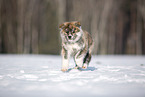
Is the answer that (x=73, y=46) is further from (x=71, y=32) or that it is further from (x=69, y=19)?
(x=69, y=19)

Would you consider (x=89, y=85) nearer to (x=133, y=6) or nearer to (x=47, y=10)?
(x=47, y=10)

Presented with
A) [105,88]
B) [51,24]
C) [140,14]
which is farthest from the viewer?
[51,24]

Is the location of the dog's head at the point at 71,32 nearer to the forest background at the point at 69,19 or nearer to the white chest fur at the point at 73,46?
the white chest fur at the point at 73,46

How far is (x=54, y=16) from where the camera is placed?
16594mm

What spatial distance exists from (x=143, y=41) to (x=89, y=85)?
50.1 feet

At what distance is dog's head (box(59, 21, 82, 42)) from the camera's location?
3564 mm

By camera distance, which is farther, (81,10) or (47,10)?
(47,10)

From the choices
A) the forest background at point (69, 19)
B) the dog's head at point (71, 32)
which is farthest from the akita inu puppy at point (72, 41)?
the forest background at point (69, 19)

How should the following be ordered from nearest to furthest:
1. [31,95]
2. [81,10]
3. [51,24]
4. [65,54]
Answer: [31,95], [65,54], [81,10], [51,24]

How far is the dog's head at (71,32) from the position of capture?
356 cm

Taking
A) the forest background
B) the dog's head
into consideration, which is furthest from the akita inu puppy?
the forest background

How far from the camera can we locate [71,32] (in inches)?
140

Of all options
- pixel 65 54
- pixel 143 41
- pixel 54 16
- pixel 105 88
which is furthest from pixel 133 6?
pixel 105 88

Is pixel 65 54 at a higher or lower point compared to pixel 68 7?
lower
